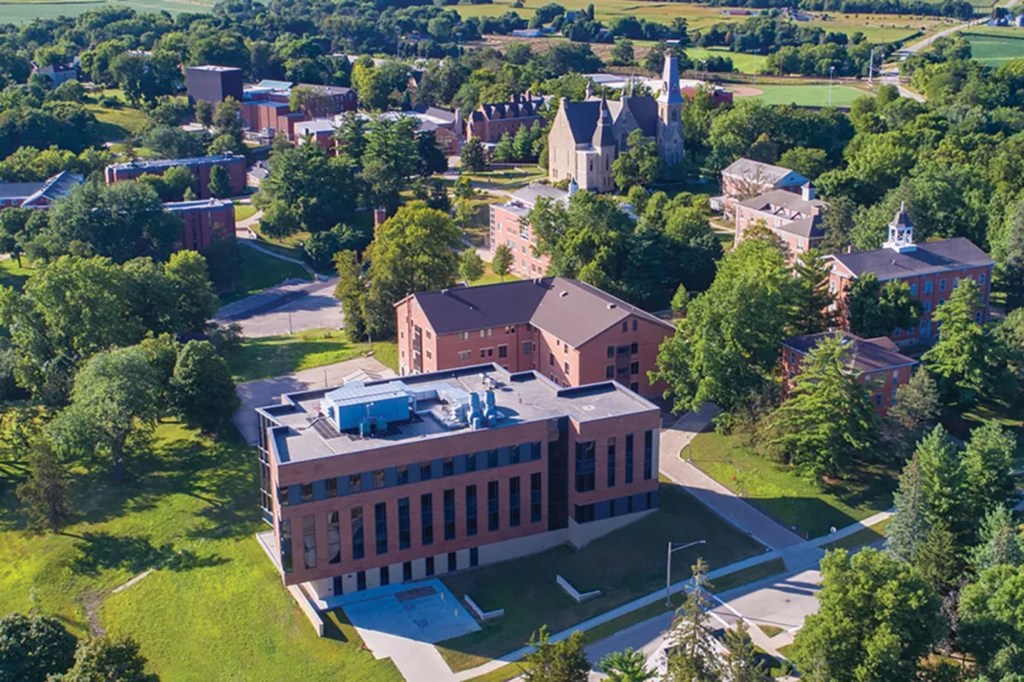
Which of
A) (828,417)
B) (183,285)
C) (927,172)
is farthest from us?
(927,172)

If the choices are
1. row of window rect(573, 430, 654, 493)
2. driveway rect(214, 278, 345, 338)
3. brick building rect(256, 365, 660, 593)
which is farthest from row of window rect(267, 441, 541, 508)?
driveway rect(214, 278, 345, 338)

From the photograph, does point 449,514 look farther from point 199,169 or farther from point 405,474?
point 199,169

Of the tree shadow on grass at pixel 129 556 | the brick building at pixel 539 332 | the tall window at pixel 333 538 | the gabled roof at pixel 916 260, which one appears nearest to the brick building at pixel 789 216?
the gabled roof at pixel 916 260

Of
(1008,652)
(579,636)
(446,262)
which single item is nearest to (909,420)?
(1008,652)

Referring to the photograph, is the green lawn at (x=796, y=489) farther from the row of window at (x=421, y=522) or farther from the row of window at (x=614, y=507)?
the row of window at (x=421, y=522)

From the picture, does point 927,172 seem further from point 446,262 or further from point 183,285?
point 183,285

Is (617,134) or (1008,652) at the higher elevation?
(617,134)
